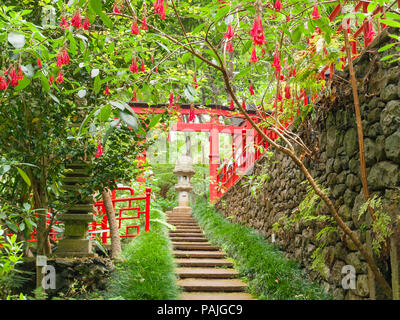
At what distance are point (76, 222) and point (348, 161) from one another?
11.3 feet

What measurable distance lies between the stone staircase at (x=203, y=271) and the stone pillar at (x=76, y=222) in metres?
1.41

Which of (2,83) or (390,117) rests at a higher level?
(2,83)

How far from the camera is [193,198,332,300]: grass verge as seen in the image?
13.1 feet

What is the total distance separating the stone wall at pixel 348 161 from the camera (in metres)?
2.86

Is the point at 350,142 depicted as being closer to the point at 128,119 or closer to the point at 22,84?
the point at 128,119

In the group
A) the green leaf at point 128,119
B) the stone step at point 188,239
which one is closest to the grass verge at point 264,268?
the stone step at point 188,239

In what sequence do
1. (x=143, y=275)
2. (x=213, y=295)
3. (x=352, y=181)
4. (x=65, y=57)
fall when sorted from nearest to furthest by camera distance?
1. (x=65, y=57)
2. (x=352, y=181)
3. (x=143, y=275)
4. (x=213, y=295)

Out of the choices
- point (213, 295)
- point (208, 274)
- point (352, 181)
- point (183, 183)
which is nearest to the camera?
point (352, 181)

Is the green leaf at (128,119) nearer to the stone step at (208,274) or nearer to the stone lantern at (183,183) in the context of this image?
the stone step at (208,274)

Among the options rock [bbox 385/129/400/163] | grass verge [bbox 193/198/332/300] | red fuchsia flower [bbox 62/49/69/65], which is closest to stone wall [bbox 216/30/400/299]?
rock [bbox 385/129/400/163]

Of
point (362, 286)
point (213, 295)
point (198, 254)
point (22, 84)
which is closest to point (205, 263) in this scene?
point (198, 254)

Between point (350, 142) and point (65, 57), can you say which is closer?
point (65, 57)

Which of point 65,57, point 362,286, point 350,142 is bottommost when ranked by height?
point 362,286

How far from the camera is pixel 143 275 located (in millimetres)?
4551
